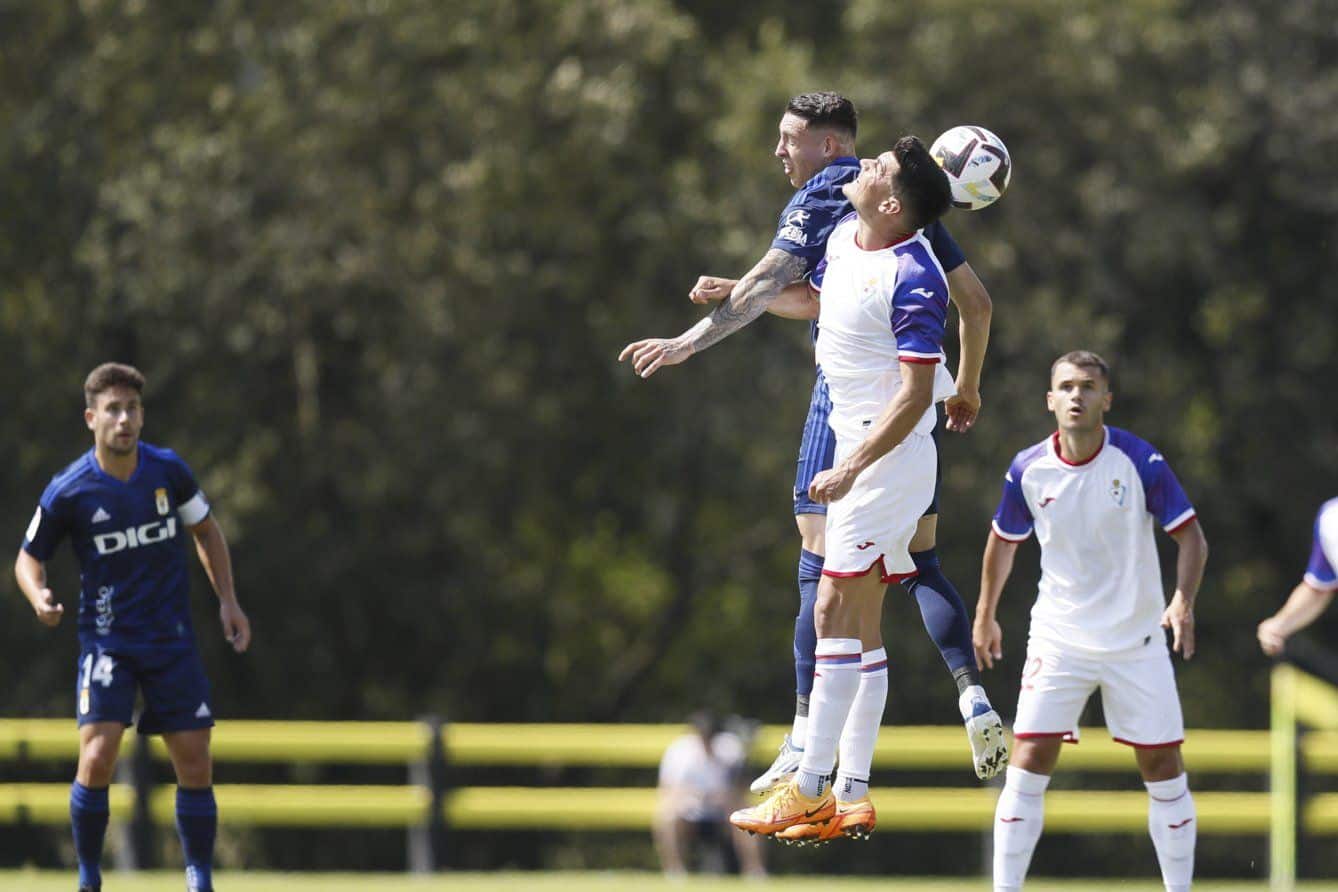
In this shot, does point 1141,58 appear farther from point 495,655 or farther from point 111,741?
point 111,741

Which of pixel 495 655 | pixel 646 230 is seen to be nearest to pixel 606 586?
pixel 495 655

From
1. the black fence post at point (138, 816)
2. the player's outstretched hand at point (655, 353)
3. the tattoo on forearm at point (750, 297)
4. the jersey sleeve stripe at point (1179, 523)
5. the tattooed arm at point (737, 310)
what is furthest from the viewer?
the black fence post at point (138, 816)

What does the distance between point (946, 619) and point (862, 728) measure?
24.7 inches

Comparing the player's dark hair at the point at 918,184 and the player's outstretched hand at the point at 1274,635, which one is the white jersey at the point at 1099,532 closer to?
the player's outstretched hand at the point at 1274,635

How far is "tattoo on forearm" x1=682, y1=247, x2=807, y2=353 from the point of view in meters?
8.39

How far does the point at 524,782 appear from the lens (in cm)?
2530

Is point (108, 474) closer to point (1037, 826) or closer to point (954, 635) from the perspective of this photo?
point (954, 635)

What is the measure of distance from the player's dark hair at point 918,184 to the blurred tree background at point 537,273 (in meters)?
13.5

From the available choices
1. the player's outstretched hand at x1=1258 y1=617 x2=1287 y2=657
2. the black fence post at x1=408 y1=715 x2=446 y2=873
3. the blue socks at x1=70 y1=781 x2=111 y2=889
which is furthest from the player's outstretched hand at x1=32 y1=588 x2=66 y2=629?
the black fence post at x1=408 y1=715 x2=446 y2=873

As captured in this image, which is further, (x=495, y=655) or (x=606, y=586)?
(x=606, y=586)

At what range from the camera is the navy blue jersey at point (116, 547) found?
990 cm

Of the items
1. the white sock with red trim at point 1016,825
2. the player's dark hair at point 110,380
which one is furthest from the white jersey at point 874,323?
the player's dark hair at point 110,380

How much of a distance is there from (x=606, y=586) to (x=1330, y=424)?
988 centimetres

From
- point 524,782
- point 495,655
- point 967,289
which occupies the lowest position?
point 524,782
